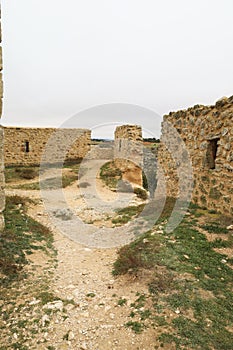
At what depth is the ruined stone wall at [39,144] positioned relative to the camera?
19250mm

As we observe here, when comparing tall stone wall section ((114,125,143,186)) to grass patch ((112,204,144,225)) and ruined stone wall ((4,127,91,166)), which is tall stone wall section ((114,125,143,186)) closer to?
grass patch ((112,204,144,225))

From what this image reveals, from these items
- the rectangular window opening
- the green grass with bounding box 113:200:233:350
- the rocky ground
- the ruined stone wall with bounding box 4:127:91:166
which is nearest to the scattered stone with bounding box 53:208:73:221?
the rocky ground

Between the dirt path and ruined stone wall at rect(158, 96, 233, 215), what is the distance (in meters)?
3.34

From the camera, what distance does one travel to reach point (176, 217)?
692 centimetres

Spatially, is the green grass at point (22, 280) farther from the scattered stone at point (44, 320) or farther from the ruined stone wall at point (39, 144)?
the ruined stone wall at point (39, 144)

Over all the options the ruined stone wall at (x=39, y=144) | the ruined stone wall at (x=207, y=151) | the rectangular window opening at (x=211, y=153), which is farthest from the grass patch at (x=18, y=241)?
the ruined stone wall at (x=39, y=144)

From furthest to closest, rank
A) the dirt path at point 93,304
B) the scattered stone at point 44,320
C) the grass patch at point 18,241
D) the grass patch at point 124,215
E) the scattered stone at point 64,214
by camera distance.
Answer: the scattered stone at point 64,214
the grass patch at point 124,215
the grass patch at point 18,241
the scattered stone at point 44,320
the dirt path at point 93,304

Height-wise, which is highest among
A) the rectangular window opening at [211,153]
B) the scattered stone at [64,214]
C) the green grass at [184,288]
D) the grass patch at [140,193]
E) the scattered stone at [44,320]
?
the rectangular window opening at [211,153]

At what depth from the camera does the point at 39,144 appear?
20.1 metres

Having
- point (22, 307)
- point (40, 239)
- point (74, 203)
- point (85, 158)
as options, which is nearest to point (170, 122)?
point (74, 203)

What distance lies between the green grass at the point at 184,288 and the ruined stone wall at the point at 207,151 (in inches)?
57.4

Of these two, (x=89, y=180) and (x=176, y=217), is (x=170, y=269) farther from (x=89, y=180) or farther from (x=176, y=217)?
(x=89, y=180)

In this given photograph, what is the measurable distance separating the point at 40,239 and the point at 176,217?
352 cm

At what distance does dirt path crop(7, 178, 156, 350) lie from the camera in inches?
116
